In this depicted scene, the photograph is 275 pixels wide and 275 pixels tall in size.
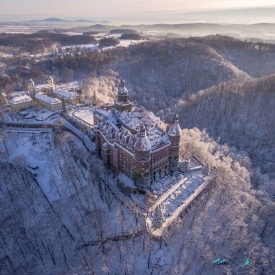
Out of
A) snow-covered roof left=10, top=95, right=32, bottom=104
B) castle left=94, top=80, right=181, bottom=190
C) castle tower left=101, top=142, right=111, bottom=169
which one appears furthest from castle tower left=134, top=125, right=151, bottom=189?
snow-covered roof left=10, top=95, right=32, bottom=104

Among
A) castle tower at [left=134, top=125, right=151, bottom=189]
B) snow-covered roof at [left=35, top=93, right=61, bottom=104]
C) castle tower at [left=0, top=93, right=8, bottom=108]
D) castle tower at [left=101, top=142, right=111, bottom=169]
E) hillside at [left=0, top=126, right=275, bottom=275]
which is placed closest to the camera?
hillside at [left=0, top=126, right=275, bottom=275]

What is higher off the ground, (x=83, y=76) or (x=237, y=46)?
(x=237, y=46)

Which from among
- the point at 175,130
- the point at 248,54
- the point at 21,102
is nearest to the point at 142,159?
the point at 175,130

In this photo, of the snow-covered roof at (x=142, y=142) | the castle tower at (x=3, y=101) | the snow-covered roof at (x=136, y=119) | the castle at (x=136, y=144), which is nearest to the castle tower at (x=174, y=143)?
the castle at (x=136, y=144)

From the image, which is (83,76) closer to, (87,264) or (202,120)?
(202,120)

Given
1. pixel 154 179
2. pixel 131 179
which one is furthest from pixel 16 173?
pixel 154 179

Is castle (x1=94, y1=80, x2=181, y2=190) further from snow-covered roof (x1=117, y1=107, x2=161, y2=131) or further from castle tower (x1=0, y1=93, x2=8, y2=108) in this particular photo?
castle tower (x1=0, y1=93, x2=8, y2=108)
